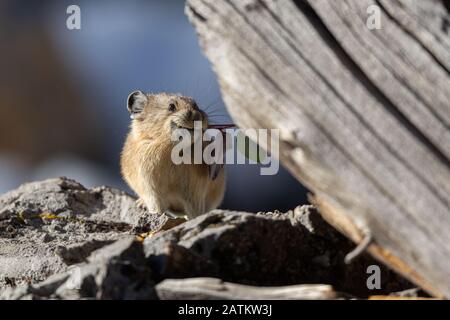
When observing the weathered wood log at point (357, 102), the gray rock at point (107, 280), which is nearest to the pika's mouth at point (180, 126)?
the weathered wood log at point (357, 102)

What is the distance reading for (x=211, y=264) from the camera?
3760mm

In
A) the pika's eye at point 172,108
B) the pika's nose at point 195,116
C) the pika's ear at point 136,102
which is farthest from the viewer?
the pika's ear at point 136,102

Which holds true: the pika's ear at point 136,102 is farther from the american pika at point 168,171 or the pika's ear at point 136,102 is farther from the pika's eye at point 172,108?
the pika's eye at point 172,108

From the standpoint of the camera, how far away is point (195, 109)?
680 centimetres

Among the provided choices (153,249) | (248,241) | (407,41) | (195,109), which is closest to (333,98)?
(407,41)

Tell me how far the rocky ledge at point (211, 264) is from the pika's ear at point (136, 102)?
237 cm

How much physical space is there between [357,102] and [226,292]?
1010mm

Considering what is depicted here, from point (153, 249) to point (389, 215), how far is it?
107cm

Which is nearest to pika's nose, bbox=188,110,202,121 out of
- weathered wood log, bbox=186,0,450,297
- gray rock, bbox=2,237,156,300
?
weathered wood log, bbox=186,0,450,297

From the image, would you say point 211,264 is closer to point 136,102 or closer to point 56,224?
point 56,224

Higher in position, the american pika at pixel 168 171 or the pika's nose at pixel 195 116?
the pika's nose at pixel 195 116

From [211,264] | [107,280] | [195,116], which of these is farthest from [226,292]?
[195,116]

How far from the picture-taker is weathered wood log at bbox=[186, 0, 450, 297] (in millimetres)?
3410

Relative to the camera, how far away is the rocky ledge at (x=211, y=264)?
344 cm
